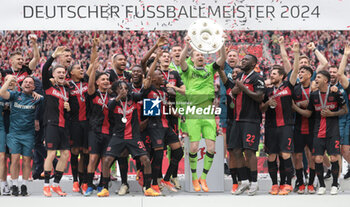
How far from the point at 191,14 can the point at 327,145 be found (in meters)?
2.45

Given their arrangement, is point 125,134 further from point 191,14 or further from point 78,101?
point 191,14

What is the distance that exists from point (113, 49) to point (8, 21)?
1.44m

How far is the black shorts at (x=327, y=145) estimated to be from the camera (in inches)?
275

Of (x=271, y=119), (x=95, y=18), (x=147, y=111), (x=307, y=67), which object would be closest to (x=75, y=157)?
(x=147, y=111)

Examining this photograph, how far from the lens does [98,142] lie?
23.1 feet

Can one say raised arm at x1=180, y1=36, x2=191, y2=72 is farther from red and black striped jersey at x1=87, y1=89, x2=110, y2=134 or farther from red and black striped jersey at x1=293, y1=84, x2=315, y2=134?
red and black striped jersey at x1=293, y1=84, x2=315, y2=134

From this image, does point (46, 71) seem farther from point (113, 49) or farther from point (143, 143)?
point (143, 143)

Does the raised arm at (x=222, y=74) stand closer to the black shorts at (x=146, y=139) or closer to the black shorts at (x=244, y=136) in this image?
the black shorts at (x=244, y=136)

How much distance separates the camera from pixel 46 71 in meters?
6.86

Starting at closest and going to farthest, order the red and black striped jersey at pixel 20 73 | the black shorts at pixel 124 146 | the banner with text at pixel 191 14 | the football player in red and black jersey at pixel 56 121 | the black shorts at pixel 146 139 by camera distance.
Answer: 1. the banner with text at pixel 191 14
2. the black shorts at pixel 124 146
3. the football player in red and black jersey at pixel 56 121
4. the black shorts at pixel 146 139
5. the red and black striped jersey at pixel 20 73

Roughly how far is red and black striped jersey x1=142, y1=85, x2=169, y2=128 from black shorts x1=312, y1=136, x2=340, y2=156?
196 centimetres

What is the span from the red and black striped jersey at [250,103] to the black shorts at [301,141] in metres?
0.70

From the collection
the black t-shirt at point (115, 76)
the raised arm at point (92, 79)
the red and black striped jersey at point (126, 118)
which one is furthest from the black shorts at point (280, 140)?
the raised arm at point (92, 79)

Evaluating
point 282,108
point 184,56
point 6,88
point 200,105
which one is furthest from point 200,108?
point 6,88
